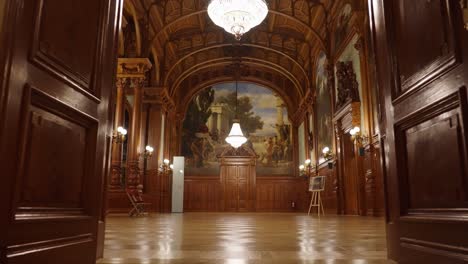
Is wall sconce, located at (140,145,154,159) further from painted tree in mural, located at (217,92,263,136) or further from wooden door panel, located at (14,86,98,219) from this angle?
wooden door panel, located at (14,86,98,219)

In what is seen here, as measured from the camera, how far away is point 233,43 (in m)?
17.2

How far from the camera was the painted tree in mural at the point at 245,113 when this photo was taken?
21469 mm

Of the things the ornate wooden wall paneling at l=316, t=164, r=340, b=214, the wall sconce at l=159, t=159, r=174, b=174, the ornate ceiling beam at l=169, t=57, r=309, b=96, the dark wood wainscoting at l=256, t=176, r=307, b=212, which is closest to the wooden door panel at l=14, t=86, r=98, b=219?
the ornate wooden wall paneling at l=316, t=164, r=340, b=214

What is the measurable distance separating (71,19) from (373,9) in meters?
2.22

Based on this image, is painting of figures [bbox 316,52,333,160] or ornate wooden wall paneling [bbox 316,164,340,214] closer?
ornate wooden wall paneling [bbox 316,164,340,214]

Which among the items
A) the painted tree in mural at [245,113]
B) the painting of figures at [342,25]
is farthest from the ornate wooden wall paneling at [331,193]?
the painted tree in mural at [245,113]

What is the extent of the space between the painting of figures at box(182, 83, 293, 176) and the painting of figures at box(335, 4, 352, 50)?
27.8 feet

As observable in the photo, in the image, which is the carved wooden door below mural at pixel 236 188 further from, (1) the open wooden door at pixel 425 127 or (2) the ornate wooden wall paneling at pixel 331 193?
(1) the open wooden door at pixel 425 127

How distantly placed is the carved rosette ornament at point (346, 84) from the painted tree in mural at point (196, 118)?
991 centimetres

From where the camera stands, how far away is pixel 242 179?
20.9 metres

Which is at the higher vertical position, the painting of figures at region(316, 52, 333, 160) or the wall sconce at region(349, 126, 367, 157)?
the painting of figures at region(316, 52, 333, 160)

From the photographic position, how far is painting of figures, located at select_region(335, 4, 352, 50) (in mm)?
12297

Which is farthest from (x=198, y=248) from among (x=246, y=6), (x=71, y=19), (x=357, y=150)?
(x=357, y=150)

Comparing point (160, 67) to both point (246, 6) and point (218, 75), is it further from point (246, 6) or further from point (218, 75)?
point (246, 6)
